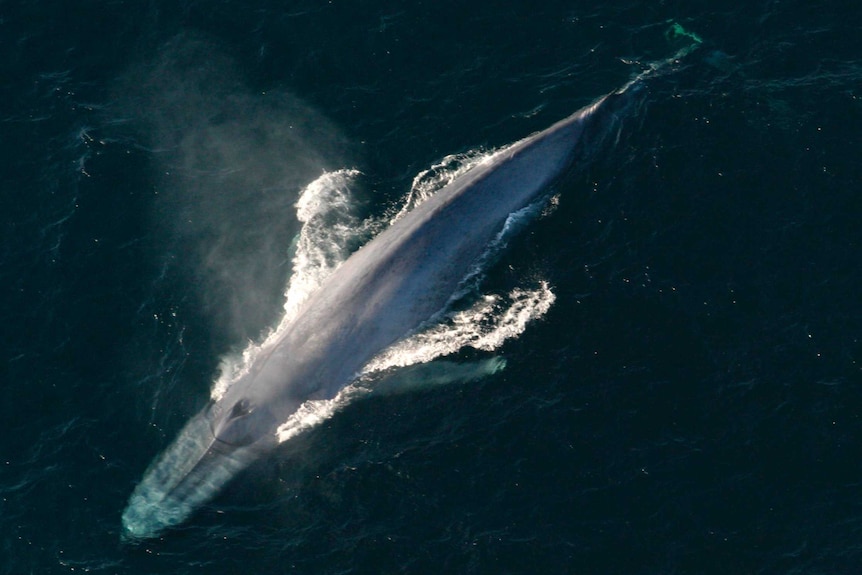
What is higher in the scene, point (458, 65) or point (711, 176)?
point (458, 65)

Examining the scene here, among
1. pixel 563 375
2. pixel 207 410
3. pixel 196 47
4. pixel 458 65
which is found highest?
pixel 196 47

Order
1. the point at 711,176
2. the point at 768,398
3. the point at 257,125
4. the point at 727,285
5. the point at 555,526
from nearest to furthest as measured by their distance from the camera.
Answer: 1. the point at 555,526
2. the point at 768,398
3. the point at 727,285
4. the point at 711,176
5. the point at 257,125

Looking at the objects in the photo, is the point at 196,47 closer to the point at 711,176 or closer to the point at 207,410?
the point at 207,410

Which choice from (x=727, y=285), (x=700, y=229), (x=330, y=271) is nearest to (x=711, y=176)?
(x=700, y=229)

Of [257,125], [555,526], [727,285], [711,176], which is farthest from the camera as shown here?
[257,125]

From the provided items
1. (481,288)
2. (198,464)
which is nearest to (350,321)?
(481,288)

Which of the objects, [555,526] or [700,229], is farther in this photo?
[700,229]

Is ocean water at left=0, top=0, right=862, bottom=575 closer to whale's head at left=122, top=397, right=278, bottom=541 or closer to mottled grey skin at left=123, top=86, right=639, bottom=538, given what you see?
whale's head at left=122, top=397, right=278, bottom=541

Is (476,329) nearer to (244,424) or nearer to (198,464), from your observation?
(244,424)
